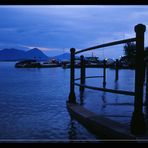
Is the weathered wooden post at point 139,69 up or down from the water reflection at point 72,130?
up

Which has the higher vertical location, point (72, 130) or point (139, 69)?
point (139, 69)

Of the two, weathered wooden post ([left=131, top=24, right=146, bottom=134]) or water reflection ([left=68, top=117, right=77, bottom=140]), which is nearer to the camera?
weathered wooden post ([left=131, top=24, right=146, bottom=134])

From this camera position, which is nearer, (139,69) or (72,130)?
(139,69)

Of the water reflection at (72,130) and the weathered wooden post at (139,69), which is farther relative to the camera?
the water reflection at (72,130)

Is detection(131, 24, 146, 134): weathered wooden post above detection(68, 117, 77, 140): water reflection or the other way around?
above

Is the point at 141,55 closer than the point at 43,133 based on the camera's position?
Yes
